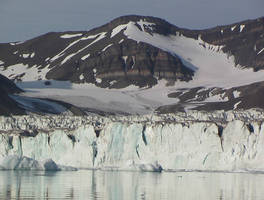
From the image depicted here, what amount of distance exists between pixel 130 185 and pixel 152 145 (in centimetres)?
1319

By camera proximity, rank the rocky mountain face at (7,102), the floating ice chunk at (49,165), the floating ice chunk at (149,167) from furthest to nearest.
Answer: the rocky mountain face at (7,102) < the floating ice chunk at (149,167) < the floating ice chunk at (49,165)

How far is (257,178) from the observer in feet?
169

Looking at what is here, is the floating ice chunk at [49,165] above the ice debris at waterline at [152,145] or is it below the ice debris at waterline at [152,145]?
below

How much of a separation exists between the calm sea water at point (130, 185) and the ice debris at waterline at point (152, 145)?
40.6 inches

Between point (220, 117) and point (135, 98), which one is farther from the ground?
point (135, 98)

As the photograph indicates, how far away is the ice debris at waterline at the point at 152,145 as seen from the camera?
54.0 meters

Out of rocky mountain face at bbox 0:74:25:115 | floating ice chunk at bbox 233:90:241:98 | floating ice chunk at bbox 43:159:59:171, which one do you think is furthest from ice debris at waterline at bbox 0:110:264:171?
floating ice chunk at bbox 233:90:241:98

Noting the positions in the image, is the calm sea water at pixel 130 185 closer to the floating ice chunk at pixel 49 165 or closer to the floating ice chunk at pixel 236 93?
the floating ice chunk at pixel 49 165

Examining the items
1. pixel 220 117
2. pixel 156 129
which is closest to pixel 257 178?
pixel 156 129

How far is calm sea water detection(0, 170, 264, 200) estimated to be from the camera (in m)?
38.6

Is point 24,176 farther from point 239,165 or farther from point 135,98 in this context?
point 135,98

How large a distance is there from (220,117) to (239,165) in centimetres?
1799

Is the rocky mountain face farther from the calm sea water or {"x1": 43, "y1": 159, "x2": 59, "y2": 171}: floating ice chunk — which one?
the calm sea water

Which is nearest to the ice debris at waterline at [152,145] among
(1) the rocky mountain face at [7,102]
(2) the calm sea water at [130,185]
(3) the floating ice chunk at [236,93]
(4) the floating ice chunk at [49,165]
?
(2) the calm sea water at [130,185]
